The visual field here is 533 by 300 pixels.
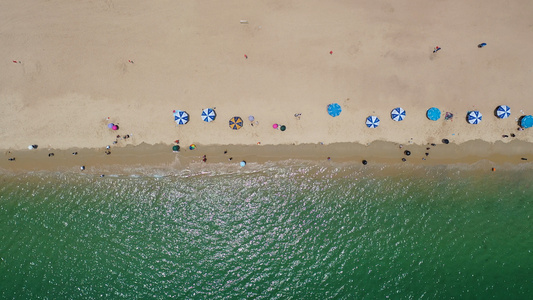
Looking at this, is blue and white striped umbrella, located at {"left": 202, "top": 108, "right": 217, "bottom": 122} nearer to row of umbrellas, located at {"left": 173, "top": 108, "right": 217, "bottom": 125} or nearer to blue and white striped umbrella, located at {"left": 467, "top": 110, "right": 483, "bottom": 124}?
row of umbrellas, located at {"left": 173, "top": 108, "right": 217, "bottom": 125}

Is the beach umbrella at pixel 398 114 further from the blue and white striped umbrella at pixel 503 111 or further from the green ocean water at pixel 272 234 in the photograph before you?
the blue and white striped umbrella at pixel 503 111

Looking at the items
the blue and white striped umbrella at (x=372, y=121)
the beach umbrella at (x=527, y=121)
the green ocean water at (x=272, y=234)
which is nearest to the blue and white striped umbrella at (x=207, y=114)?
the green ocean water at (x=272, y=234)

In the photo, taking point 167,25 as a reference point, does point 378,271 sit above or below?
below

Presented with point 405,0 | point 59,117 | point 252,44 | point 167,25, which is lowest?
point 59,117

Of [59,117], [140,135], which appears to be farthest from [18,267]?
[140,135]

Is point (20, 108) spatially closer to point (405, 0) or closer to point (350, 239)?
point (350, 239)
